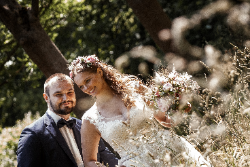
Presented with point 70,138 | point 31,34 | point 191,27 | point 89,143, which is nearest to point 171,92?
point 89,143

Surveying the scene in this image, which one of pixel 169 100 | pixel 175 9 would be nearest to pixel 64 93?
pixel 169 100

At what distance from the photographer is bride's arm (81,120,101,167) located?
8.70ft

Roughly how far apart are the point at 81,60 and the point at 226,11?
12.9ft

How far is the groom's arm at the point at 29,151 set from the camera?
292cm

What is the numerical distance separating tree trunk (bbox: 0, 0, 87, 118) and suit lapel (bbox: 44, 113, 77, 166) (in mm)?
1066

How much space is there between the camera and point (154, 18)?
4.38 metres

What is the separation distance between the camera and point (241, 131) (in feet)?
6.39

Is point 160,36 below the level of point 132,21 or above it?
below

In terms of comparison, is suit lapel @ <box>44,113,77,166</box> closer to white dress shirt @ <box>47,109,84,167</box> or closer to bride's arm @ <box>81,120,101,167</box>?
white dress shirt @ <box>47,109,84,167</box>

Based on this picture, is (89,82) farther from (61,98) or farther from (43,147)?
(43,147)

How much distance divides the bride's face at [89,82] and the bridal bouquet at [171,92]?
Result: 574 millimetres

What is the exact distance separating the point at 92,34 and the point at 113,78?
5.28 meters

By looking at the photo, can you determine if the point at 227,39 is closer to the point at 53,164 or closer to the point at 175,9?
the point at 175,9

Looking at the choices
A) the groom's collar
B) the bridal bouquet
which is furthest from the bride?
the groom's collar
